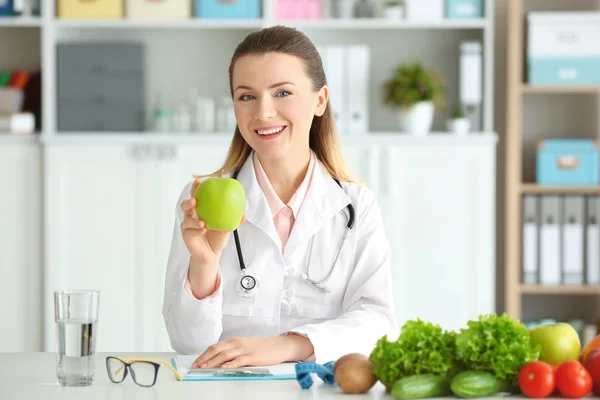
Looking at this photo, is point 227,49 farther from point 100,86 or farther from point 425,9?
point 425,9

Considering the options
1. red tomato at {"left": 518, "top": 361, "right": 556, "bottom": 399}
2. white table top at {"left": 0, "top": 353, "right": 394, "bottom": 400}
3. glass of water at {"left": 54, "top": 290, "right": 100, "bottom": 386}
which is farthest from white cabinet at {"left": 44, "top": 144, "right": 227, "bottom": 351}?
red tomato at {"left": 518, "top": 361, "right": 556, "bottom": 399}

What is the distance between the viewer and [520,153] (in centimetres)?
414

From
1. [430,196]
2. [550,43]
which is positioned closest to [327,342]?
[430,196]

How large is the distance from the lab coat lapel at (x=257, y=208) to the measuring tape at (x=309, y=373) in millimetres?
554

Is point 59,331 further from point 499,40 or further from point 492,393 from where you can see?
point 499,40

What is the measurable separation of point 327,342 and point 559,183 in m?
2.43

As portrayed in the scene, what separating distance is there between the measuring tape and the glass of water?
30 cm

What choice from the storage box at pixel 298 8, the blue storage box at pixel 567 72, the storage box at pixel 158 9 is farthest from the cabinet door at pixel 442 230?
the storage box at pixel 158 9

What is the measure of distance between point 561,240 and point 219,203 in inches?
103

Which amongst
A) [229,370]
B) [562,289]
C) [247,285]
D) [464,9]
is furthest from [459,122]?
[229,370]

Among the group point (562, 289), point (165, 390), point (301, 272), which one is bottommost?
point (562, 289)

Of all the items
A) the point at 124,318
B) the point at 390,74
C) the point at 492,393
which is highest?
the point at 390,74

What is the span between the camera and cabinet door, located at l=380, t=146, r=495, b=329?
3822 mm

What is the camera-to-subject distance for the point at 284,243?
1.97m
